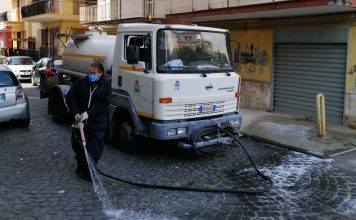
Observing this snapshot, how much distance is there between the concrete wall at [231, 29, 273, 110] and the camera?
1282cm

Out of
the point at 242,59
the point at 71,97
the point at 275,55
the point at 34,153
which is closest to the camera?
Answer: the point at 71,97

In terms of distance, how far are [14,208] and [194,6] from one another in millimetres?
11312

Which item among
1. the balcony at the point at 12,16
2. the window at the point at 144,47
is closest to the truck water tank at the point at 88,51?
the window at the point at 144,47

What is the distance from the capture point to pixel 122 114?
27.0ft

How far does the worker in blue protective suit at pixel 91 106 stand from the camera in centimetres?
639

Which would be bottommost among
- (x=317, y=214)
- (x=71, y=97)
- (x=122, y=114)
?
(x=317, y=214)

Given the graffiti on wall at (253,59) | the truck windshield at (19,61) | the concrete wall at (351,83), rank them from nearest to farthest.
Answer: the concrete wall at (351,83), the graffiti on wall at (253,59), the truck windshield at (19,61)

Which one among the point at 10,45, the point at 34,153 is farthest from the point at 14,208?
the point at 10,45

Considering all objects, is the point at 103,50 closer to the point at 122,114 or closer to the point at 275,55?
the point at 122,114

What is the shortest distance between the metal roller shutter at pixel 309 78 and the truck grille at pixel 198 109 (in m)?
4.13

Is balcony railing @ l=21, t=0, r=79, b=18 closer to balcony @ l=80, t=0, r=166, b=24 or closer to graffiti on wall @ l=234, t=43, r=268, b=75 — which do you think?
balcony @ l=80, t=0, r=166, b=24

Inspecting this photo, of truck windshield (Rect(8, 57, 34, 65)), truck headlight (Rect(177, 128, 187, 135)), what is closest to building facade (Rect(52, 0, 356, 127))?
truck headlight (Rect(177, 128, 187, 135))

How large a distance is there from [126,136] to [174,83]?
5.23ft

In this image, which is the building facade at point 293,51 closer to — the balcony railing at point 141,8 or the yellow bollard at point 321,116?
the balcony railing at point 141,8
